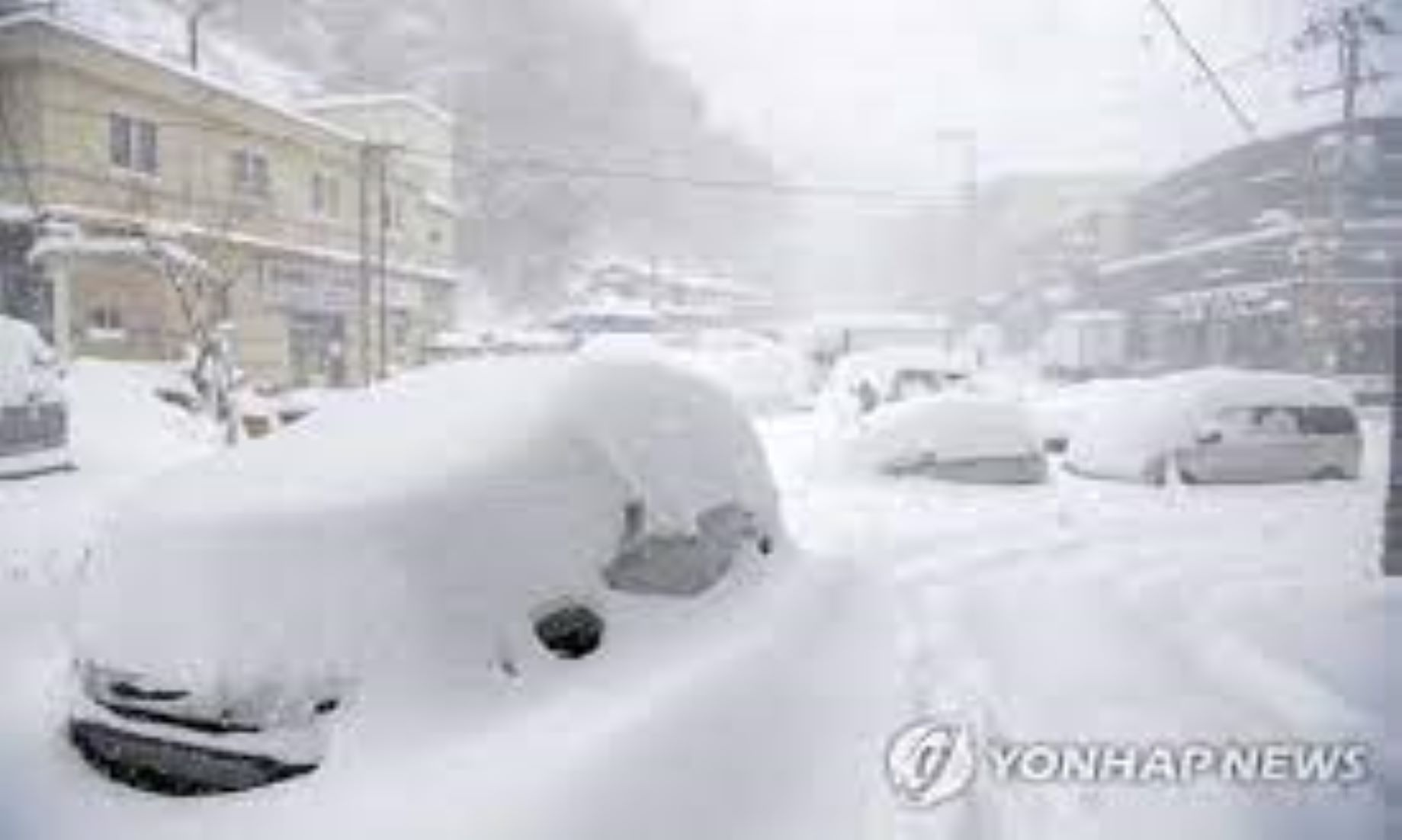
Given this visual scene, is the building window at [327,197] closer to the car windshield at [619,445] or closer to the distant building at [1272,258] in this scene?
the car windshield at [619,445]

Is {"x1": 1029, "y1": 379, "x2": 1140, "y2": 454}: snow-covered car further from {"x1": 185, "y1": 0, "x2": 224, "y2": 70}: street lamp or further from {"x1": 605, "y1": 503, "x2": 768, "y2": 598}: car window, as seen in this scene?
{"x1": 185, "y1": 0, "x2": 224, "y2": 70}: street lamp

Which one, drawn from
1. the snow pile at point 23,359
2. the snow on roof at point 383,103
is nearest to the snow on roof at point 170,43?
the snow on roof at point 383,103

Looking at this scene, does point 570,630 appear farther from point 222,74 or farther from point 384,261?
point 222,74

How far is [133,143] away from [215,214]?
41 cm

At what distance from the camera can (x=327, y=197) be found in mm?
4684

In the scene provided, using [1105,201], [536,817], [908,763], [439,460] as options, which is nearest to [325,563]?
[439,460]

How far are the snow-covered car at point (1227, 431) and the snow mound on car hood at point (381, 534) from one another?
1870 mm

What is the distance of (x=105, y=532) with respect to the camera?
3316 millimetres

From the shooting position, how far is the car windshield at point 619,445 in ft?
8.61

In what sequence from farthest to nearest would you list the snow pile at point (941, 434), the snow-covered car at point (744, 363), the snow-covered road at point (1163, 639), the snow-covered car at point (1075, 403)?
the snow pile at point (941, 434)
the snow-covered car at point (744, 363)
the snow-covered car at point (1075, 403)
the snow-covered road at point (1163, 639)

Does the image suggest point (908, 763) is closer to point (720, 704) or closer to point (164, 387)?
point (720, 704)

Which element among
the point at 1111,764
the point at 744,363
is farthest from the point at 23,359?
the point at 1111,764

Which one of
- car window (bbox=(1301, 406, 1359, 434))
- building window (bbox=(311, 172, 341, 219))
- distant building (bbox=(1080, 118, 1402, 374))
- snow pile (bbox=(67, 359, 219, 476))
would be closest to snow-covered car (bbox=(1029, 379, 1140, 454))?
distant building (bbox=(1080, 118, 1402, 374))

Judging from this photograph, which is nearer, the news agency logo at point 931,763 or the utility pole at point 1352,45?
the news agency logo at point 931,763
